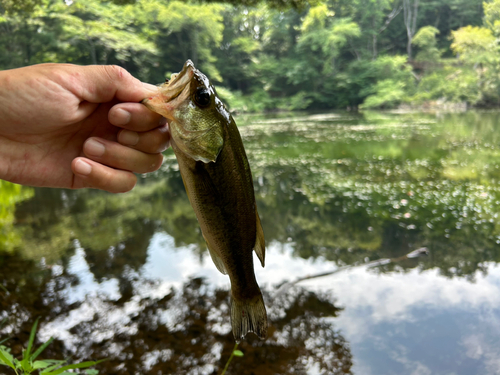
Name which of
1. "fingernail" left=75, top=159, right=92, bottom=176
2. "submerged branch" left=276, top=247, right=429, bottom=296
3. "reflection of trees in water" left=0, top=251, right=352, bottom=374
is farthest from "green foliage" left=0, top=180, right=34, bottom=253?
"fingernail" left=75, top=159, right=92, bottom=176

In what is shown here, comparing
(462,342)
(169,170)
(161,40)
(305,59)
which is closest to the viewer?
(462,342)

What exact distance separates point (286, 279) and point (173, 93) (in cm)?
306

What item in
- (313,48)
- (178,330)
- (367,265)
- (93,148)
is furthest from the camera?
(313,48)

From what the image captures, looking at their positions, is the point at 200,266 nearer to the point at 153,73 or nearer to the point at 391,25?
the point at 153,73

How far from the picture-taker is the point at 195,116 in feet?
3.60

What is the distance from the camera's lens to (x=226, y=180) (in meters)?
1.15

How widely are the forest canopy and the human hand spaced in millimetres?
19172

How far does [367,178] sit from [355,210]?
1979 millimetres

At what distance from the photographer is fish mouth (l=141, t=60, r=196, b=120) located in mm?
1088

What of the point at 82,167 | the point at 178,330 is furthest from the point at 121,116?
the point at 178,330

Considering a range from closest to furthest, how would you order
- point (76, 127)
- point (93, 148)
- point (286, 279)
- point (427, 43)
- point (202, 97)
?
point (202, 97)
point (93, 148)
point (76, 127)
point (286, 279)
point (427, 43)

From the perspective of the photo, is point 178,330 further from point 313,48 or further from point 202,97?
point 313,48

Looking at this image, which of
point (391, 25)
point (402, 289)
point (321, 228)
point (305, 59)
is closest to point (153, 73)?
point (305, 59)

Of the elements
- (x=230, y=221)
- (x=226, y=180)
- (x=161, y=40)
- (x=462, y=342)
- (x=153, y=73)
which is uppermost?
(x=161, y=40)
